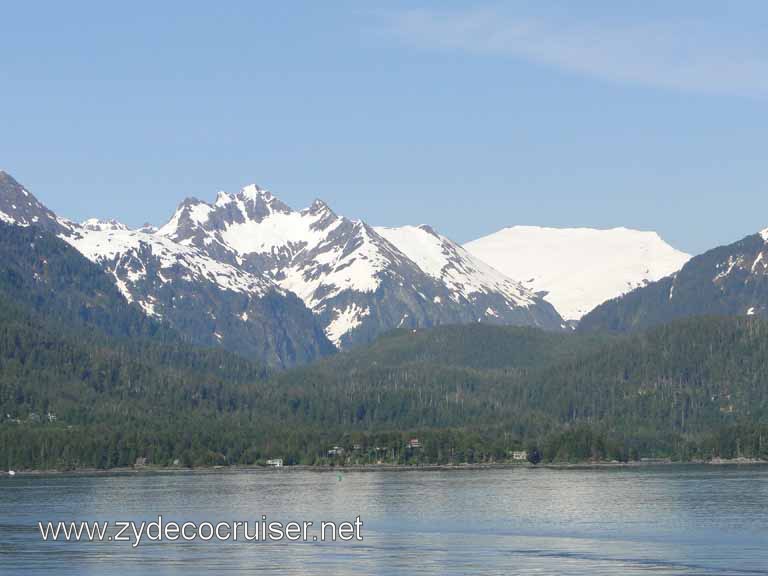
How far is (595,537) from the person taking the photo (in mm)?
193625

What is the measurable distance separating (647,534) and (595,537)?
769 cm

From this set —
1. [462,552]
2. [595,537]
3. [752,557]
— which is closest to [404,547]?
[462,552]

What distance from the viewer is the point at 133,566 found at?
168 meters

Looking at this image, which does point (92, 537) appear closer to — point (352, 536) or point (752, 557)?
point (352, 536)

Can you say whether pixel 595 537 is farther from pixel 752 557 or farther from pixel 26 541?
pixel 26 541

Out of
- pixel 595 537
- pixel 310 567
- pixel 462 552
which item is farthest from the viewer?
pixel 595 537

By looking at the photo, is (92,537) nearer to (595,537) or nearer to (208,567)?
(208,567)

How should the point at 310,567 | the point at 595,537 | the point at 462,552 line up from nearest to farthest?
the point at 310,567 → the point at 462,552 → the point at 595,537

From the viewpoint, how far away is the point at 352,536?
19950cm

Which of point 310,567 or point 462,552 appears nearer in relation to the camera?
point 310,567

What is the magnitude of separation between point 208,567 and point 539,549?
3564 cm

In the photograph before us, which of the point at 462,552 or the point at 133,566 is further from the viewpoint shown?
the point at 462,552

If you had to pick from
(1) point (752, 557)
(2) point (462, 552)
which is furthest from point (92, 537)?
(1) point (752, 557)

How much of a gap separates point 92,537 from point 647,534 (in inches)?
2444
